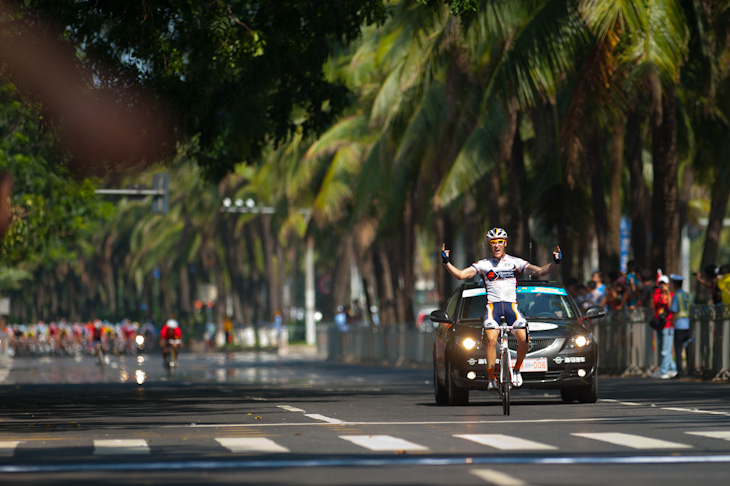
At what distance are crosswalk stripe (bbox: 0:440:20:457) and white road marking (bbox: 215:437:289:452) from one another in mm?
1614

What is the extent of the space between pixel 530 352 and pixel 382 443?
633 centimetres

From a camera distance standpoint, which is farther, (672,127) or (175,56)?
(672,127)

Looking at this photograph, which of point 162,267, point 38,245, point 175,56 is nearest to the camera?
Result: point 175,56

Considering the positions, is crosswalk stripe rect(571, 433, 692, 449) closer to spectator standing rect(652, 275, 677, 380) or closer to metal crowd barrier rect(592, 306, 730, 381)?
metal crowd barrier rect(592, 306, 730, 381)

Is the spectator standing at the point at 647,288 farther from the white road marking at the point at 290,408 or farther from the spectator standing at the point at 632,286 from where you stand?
the white road marking at the point at 290,408

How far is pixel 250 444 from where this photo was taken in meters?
12.9

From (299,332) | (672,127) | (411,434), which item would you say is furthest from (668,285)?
(299,332)

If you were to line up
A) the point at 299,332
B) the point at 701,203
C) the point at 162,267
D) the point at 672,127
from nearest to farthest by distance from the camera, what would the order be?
the point at 672,127
the point at 701,203
the point at 299,332
the point at 162,267

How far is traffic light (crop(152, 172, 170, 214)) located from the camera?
42688 millimetres

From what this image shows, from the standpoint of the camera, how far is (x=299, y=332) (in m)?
77.6

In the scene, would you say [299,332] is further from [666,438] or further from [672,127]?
[666,438]

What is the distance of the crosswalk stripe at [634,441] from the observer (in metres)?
12.3

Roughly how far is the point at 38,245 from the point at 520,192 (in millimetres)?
16927

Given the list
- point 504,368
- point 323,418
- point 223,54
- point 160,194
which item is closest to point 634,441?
point 504,368
